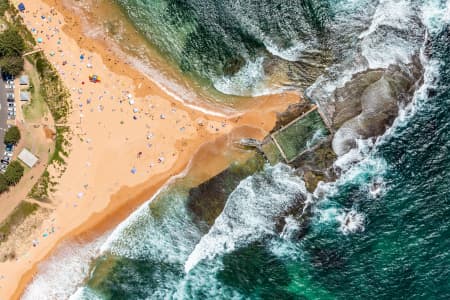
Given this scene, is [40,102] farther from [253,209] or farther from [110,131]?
[253,209]

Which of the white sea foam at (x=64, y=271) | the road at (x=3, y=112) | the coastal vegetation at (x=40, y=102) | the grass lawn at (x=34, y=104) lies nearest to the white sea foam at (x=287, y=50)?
the coastal vegetation at (x=40, y=102)

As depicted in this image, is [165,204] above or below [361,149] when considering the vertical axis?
below

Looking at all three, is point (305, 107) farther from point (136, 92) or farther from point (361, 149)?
point (136, 92)

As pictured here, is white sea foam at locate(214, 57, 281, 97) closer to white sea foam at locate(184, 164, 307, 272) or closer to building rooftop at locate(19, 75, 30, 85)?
white sea foam at locate(184, 164, 307, 272)

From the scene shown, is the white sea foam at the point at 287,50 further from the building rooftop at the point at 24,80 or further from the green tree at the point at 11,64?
the green tree at the point at 11,64

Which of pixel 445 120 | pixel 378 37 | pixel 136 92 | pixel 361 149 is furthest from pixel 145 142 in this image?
pixel 445 120

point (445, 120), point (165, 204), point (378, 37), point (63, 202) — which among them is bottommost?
point (63, 202)

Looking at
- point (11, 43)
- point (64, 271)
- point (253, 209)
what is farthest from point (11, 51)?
point (253, 209)
